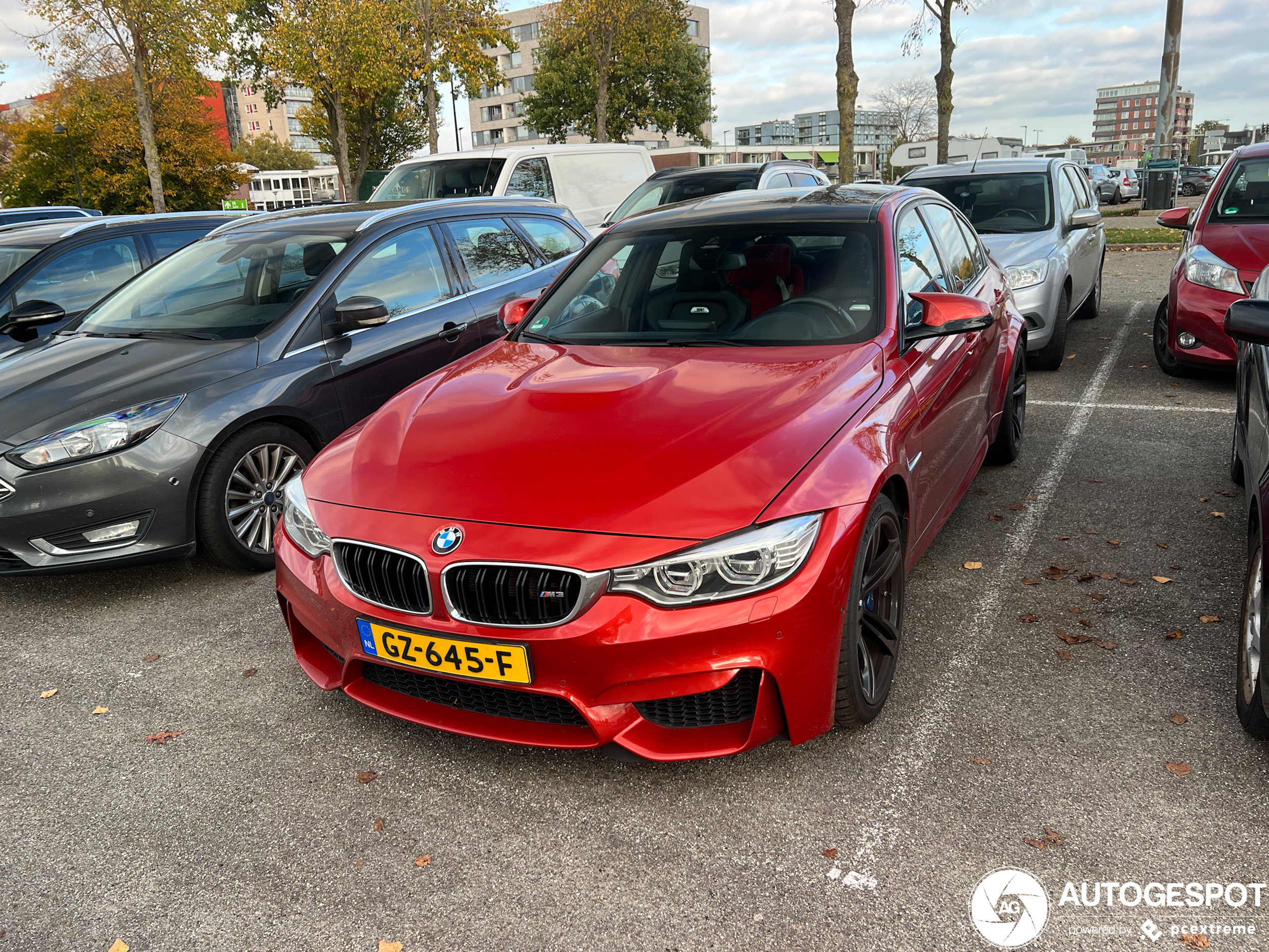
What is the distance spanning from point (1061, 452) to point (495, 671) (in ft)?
14.9

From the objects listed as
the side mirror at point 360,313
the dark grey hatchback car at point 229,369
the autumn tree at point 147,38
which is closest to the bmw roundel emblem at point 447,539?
the dark grey hatchback car at point 229,369

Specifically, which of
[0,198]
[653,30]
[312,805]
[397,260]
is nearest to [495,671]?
[312,805]

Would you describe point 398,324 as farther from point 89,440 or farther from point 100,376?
point 89,440

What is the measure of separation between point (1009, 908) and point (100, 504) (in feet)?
12.1

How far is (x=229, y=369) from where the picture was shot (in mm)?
4453

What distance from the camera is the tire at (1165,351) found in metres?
7.50

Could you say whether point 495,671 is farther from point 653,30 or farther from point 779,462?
point 653,30

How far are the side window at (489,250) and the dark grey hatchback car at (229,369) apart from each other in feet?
0.04

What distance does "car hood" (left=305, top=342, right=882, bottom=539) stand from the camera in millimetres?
2605

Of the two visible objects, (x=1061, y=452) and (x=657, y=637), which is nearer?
(x=657, y=637)

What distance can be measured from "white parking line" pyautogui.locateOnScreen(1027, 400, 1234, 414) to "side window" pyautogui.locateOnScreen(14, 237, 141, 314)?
6730mm

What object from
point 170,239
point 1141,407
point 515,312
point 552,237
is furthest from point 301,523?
point 1141,407

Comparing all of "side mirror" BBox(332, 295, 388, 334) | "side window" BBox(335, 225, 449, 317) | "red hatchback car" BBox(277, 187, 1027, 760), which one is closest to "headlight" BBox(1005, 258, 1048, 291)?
"red hatchback car" BBox(277, 187, 1027, 760)

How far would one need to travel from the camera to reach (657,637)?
243 centimetres
